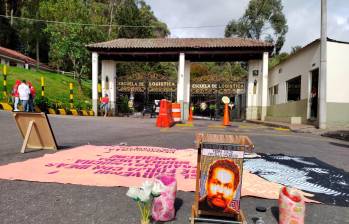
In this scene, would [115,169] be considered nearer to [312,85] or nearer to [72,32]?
[312,85]

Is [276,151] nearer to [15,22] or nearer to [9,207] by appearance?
[9,207]

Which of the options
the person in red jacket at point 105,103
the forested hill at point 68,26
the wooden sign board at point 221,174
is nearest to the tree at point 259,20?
the forested hill at point 68,26

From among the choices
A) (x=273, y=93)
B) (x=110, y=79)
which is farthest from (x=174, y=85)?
(x=273, y=93)

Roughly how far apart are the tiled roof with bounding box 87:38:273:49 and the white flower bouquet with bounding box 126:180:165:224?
2098 centimetres

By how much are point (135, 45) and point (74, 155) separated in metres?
19.2

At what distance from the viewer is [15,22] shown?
45.6 meters

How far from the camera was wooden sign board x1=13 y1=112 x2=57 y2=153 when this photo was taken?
6.11 m

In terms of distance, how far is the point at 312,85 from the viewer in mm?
16953

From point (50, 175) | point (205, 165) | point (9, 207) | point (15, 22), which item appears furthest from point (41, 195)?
point (15, 22)

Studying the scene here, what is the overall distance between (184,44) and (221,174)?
2166cm

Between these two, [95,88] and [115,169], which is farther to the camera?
[95,88]

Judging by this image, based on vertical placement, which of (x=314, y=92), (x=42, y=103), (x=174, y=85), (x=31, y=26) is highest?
(x=31, y=26)

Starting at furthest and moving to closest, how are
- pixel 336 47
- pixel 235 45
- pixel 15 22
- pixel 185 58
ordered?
pixel 15 22
pixel 185 58
pixel 235 45
pixel 336 47

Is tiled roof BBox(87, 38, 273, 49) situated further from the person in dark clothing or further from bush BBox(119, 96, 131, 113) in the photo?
the person in dark clothing
